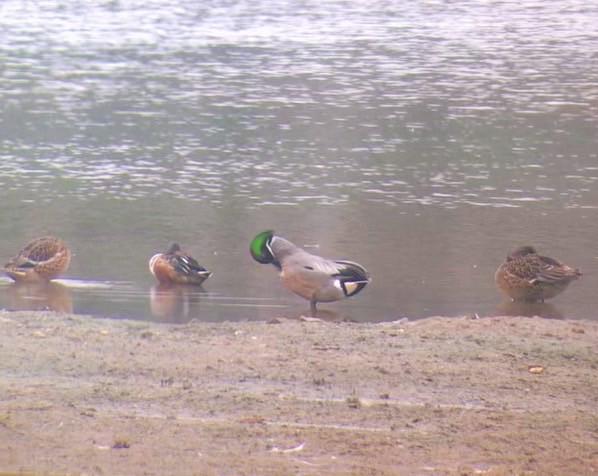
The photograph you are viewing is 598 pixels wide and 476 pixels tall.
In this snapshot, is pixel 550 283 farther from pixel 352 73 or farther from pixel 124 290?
pixel 352 73

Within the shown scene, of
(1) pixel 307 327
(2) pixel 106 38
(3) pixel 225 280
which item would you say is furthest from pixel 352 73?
(1) pixel 307 327

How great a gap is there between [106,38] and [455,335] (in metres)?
16.3

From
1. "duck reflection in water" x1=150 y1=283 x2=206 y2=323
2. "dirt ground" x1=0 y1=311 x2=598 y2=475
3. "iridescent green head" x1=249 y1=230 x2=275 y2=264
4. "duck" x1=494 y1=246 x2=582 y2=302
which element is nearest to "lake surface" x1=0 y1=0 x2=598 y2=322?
"duck reflection in water" x1=150 y1=283 x2=206 y2=323

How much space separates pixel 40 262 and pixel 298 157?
503cm

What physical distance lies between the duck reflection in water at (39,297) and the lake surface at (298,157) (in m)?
0.03

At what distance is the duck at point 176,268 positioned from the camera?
9523mm

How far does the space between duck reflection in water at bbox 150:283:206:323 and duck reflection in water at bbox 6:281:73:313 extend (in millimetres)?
610

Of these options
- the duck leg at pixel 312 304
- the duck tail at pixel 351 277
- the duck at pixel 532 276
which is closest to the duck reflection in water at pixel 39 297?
the duck leg at pixel 312 304

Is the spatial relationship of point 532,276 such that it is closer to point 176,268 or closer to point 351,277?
point 351,277

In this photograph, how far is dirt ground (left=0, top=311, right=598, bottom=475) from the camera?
5.49 meters

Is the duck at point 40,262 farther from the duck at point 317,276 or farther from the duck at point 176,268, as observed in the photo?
the duck at point 317,276

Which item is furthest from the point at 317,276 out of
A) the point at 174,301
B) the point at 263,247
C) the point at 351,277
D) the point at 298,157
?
the point at 298,157

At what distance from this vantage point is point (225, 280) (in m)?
9.78

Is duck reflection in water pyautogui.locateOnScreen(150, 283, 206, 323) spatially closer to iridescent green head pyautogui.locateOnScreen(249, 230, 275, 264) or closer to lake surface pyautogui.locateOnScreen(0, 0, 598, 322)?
lake surface pyautogui.locateOnScreen(0, 0, 598, 322)
